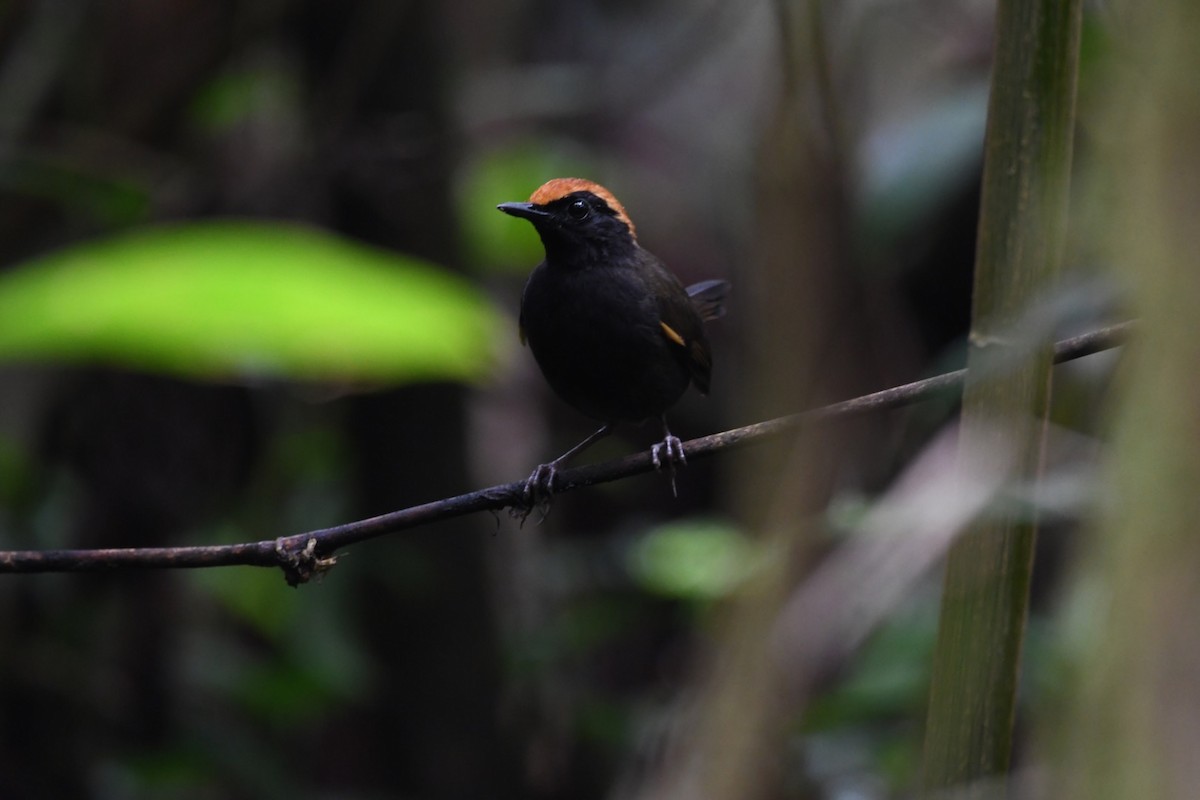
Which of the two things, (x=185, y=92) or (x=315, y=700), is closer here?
(x=315, y=700)

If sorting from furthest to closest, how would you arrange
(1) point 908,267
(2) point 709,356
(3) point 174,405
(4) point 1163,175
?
(1) point 908,267 < (3) point 174,405 < (2) point 709,356 < (4) point 1163,175

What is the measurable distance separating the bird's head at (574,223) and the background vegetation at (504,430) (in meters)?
0.35

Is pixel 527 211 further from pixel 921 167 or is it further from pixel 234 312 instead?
pixel 921 167

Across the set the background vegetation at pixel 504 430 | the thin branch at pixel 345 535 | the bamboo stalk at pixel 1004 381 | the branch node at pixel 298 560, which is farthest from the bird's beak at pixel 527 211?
the bamboo stalk at pixel 1004 381

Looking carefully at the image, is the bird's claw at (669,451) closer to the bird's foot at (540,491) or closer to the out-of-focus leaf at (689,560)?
the bird's foot at (540,491)

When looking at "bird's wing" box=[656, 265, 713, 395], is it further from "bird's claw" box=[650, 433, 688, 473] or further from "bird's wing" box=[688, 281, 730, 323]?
"bird's wing" box=[688, 281, 730, 323]

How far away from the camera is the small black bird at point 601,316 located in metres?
3.73

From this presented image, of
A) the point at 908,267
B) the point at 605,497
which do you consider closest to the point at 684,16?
Answer: the point at 605,497

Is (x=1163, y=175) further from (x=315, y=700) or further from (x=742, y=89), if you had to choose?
(x=742, y=89)

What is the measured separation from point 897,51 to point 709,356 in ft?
19.4

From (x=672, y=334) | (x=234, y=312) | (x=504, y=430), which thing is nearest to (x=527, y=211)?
(x=672, y=334)

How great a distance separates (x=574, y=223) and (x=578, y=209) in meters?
0.07

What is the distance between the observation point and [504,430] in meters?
8.14

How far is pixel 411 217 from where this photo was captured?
5.43 m
